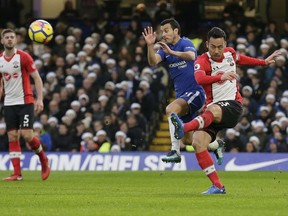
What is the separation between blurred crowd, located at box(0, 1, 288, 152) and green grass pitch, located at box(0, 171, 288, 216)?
670 centimetres

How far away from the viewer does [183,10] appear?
34.0 m

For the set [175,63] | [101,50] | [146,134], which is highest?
[175,63]

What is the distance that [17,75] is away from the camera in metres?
19.2

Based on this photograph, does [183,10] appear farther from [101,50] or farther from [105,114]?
[105,114]

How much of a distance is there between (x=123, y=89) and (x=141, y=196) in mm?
14702

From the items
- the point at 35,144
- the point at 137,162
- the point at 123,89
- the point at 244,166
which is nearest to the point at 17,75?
the point at 35,144

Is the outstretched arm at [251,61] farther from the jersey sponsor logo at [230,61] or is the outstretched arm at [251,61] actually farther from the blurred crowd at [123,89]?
the blurred crowd at [123,89]

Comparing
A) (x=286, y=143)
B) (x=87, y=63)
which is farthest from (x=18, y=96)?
(x=87, y=63)

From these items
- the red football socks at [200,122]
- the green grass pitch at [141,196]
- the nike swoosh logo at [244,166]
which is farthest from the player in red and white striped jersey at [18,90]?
the nike swoosh logo at [244,166]

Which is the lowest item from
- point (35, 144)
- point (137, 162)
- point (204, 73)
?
point (137, 162)

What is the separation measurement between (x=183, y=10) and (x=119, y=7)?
3340 millimetres

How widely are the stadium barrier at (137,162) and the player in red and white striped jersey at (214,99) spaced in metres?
9.76

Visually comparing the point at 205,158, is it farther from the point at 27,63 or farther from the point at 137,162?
the point at 137,162

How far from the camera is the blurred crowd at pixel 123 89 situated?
91.4 ft
